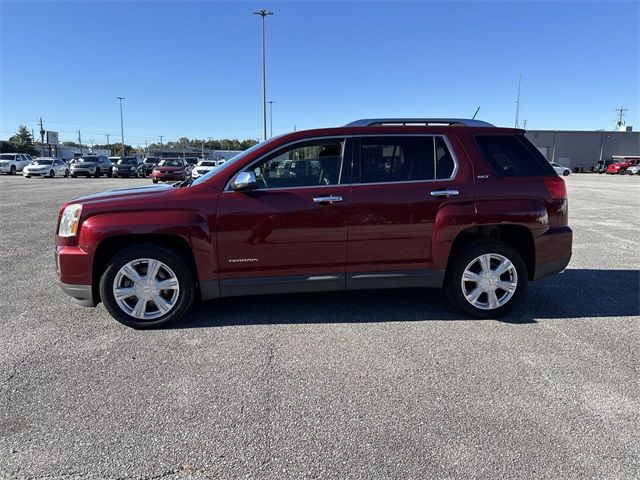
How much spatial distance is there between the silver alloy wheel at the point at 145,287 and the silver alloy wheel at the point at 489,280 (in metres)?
2.81

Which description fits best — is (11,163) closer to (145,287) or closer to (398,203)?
(145,287)

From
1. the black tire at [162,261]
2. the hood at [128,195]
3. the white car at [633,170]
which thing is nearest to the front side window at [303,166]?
the hood at [128,195]

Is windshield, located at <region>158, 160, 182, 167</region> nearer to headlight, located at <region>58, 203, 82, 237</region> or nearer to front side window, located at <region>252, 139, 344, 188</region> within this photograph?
headlight, located at <region>58, 203, 82, 237</region>

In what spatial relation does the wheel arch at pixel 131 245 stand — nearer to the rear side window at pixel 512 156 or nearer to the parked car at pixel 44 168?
the rear side window at pixel 512 156

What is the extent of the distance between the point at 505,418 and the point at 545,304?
2.64m

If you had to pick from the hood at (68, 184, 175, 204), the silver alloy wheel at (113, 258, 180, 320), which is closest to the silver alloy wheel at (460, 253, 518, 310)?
the silver alloy wheel at (113, 258, 180, 320)

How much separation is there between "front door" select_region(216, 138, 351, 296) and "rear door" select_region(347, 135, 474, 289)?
0.15 metres

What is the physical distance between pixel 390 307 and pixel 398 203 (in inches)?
48.5

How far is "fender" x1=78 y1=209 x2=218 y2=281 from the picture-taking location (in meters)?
4.14

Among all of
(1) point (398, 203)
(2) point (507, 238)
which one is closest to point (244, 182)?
(1) point (398, 203)

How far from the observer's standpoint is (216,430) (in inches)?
110

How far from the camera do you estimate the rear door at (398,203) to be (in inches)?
173

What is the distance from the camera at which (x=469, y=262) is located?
4.59 m

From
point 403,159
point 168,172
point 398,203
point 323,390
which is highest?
point 403,159
